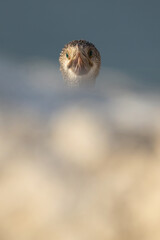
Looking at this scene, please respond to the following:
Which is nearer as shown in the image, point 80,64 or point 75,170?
point 75,170

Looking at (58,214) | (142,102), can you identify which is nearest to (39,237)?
(58,214)

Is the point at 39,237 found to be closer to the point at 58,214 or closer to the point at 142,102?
the point at 58,214

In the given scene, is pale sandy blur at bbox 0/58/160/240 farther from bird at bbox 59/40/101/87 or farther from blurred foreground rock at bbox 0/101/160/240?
bird at bbox 59/40/101/87

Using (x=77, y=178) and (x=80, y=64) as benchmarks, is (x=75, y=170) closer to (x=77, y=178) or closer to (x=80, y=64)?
(x=77, y=178)

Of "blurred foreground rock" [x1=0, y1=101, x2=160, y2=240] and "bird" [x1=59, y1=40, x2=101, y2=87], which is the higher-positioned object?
"bird" [x1=59, y1=40, x2=101, y2=87]

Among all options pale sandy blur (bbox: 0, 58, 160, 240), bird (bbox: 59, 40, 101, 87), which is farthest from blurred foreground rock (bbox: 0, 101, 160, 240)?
bird (bbox: 59, 40, 101, 87)

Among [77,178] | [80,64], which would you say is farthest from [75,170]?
[80,64]

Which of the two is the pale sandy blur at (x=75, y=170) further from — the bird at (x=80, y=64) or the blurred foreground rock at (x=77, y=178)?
the bird at (x=80, y=64)
